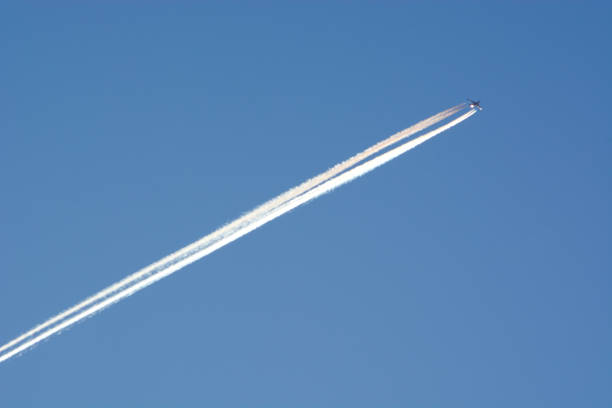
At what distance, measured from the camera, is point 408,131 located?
157ft

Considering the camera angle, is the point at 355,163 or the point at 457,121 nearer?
the point at 355,163

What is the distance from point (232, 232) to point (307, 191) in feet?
16.3

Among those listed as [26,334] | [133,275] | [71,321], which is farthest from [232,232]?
[26,334]

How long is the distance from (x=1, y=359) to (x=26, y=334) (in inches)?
87.8

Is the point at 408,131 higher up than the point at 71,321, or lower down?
higher up

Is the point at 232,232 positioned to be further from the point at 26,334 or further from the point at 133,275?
the point at 26,334

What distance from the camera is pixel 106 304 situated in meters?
46.7

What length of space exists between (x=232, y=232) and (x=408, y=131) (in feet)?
40.5

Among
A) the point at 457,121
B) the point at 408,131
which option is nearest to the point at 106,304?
the point at 408,131

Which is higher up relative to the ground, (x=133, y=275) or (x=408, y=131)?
(x=408, y=131)

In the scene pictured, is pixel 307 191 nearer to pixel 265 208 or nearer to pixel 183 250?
pixel 265 208

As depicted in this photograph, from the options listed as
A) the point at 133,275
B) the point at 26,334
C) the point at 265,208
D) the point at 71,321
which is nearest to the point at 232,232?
the point at 265,208

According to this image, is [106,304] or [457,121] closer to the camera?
[106,304]

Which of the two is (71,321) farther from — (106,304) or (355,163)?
(355,163)
